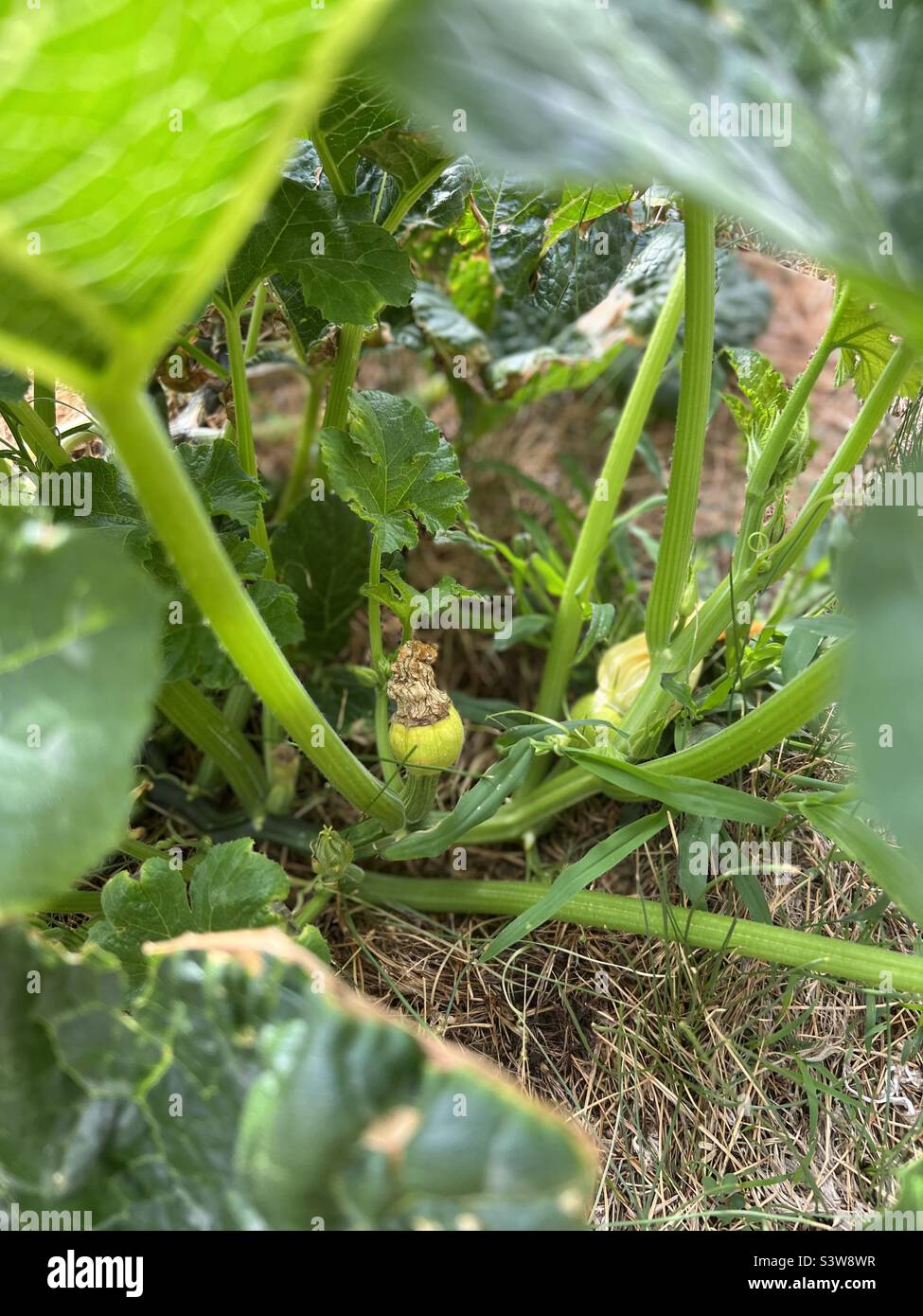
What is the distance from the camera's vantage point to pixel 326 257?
37.3 inches

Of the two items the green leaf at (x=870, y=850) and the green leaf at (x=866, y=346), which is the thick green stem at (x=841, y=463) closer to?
the green leaf at (x=866, y=346)

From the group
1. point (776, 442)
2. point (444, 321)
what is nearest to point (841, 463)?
point (776, 442)

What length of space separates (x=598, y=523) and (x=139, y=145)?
765 millimetres

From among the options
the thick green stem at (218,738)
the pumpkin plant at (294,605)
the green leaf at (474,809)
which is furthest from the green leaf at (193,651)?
the green leaf at (474,809)

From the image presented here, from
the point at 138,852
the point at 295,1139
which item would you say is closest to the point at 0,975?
the point at 295,1139

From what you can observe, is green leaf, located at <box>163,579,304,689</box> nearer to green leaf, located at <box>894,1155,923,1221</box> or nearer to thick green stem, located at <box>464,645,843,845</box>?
thick green stem, located at <box>464,645,843,845</box>

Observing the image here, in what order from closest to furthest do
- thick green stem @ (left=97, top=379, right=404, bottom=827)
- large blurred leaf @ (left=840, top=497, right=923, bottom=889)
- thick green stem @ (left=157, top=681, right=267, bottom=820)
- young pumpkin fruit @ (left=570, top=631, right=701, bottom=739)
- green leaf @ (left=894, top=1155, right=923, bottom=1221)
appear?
large blurred leaf @ (left=840, top=497, right=923, bottom=889)
thick green stem @ (left=97, top=379, right=404, bottom=827)
green leaf @ (left=894, top=1155, right=923, bottom=1221)
thick green stem @ (left=157, top=681, right=267, bottom=820)
young pumpkin fruit @ (left=570, top=631, right=701, bottom=739)

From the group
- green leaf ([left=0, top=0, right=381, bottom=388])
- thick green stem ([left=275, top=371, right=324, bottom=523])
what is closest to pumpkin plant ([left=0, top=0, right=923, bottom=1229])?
green leaf ([left=0, top=0, right=381, bottom=388])

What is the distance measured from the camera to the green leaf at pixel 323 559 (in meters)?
1.28

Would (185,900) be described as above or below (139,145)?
below

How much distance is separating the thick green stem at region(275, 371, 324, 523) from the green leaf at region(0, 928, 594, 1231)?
81cm

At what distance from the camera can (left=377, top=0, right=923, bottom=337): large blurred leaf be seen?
0.50 m

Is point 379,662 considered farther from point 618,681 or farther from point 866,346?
point 866,346
